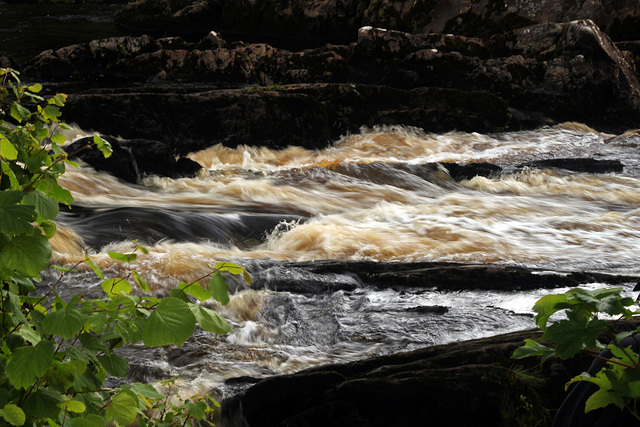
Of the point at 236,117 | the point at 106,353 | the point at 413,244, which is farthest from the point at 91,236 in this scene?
the point at 236,117

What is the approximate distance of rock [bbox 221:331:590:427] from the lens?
260cm

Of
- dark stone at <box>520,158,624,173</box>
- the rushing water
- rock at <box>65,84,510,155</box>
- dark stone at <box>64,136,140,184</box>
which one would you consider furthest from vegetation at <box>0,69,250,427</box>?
dark stone at <box>520,158,624,173</box>

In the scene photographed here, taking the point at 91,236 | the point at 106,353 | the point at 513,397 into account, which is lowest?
the point at 91,236

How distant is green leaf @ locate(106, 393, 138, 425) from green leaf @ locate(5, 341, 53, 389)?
0.75 ft

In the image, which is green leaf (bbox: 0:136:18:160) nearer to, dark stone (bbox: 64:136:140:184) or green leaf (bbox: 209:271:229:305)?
green leaf (bbox: 209:271:229:305)

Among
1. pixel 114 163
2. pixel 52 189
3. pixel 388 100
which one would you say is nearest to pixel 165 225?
pixel 114 163

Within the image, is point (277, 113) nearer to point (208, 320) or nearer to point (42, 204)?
point (42, 204)

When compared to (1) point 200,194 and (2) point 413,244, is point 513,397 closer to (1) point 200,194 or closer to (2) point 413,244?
(2) point 413,244

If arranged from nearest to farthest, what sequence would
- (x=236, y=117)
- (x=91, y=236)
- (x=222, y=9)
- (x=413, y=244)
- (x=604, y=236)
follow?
(x=91, y=236)
(x=413, y=244)
(x=604, y=236)
(x=236, y=117)
(x=222, y=9)

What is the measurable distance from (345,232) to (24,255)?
208 inches

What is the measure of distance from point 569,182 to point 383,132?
3683 mm

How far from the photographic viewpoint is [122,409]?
1.57 m

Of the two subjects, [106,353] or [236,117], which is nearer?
[106,353]

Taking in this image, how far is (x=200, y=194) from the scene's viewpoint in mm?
8195
